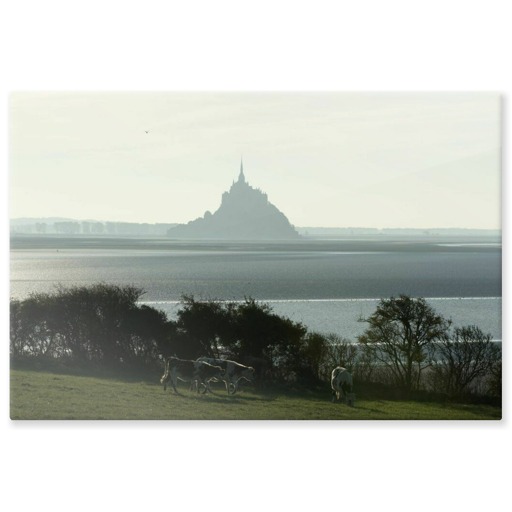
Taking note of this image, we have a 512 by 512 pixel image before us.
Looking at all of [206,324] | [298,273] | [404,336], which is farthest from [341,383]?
[206,324]

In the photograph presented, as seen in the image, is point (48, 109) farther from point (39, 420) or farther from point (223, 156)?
point (39, 420)

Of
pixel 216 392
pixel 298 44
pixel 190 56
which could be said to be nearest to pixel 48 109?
pixel 190 56

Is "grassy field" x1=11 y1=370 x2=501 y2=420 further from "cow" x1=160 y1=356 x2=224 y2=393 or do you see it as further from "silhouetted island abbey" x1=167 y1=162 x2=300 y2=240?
"silhouetted island abbey" x1=167 y1=162 x2=300 y2=240

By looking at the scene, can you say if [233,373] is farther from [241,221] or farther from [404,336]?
[404,336]

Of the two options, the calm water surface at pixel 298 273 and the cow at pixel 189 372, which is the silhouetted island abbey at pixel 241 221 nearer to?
the calm water surface at pixel 298 273

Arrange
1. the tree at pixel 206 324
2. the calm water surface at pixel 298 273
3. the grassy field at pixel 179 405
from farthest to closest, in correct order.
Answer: the tree at pixel 206 324
the calm water surface at pixel 298 273
the grassy field at pixel 179 405

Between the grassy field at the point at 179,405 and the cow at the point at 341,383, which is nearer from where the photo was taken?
the grassy field at the point at 179,405

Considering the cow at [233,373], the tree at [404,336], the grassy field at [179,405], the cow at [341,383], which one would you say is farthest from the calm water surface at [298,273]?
the grassy field at [179,405]
